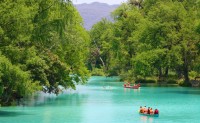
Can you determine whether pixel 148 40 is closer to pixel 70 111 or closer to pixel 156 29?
pixel 156 29

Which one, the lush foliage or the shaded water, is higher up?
the lush foliage

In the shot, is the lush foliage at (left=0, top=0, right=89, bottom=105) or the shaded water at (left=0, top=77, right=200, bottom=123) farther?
the shaded water at (left=0, top=77, right=200, bottom=123)

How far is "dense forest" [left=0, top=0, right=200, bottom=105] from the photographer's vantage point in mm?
27891

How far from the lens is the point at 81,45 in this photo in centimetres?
4666

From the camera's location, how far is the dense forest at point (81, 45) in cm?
2789

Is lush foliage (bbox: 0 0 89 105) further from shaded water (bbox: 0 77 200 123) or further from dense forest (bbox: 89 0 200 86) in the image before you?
dense forest (bbox: 89 0 200 86)

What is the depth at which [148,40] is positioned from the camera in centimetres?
7481

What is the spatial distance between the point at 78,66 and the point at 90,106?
949 cm

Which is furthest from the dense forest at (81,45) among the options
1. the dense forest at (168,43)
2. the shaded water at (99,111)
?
the shaded water at (99,111)

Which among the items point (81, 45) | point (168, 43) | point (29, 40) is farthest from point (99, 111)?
point (168, 43)

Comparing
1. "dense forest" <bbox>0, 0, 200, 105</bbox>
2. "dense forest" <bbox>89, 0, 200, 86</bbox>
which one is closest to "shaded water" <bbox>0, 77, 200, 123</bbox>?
"dense forest" <bbox>0, 0, 200, 105</bbox>

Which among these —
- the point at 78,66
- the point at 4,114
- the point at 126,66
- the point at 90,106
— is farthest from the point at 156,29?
the point at 4,114

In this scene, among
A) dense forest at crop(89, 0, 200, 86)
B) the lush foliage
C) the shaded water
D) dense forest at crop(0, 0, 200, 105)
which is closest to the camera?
the lush foliage

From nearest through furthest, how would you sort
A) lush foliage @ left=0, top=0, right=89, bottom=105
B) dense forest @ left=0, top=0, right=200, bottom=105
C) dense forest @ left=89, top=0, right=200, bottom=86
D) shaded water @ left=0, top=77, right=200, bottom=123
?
lush foliage @ left=0, top=0, right=89, bottom=105, dense forest @ left=0, top=0, right=200, bottom=105, shaded water @ left=0, top=77, right=200, bottom=123, dense forest @ left=89, top=0, right=200, bottom=86
